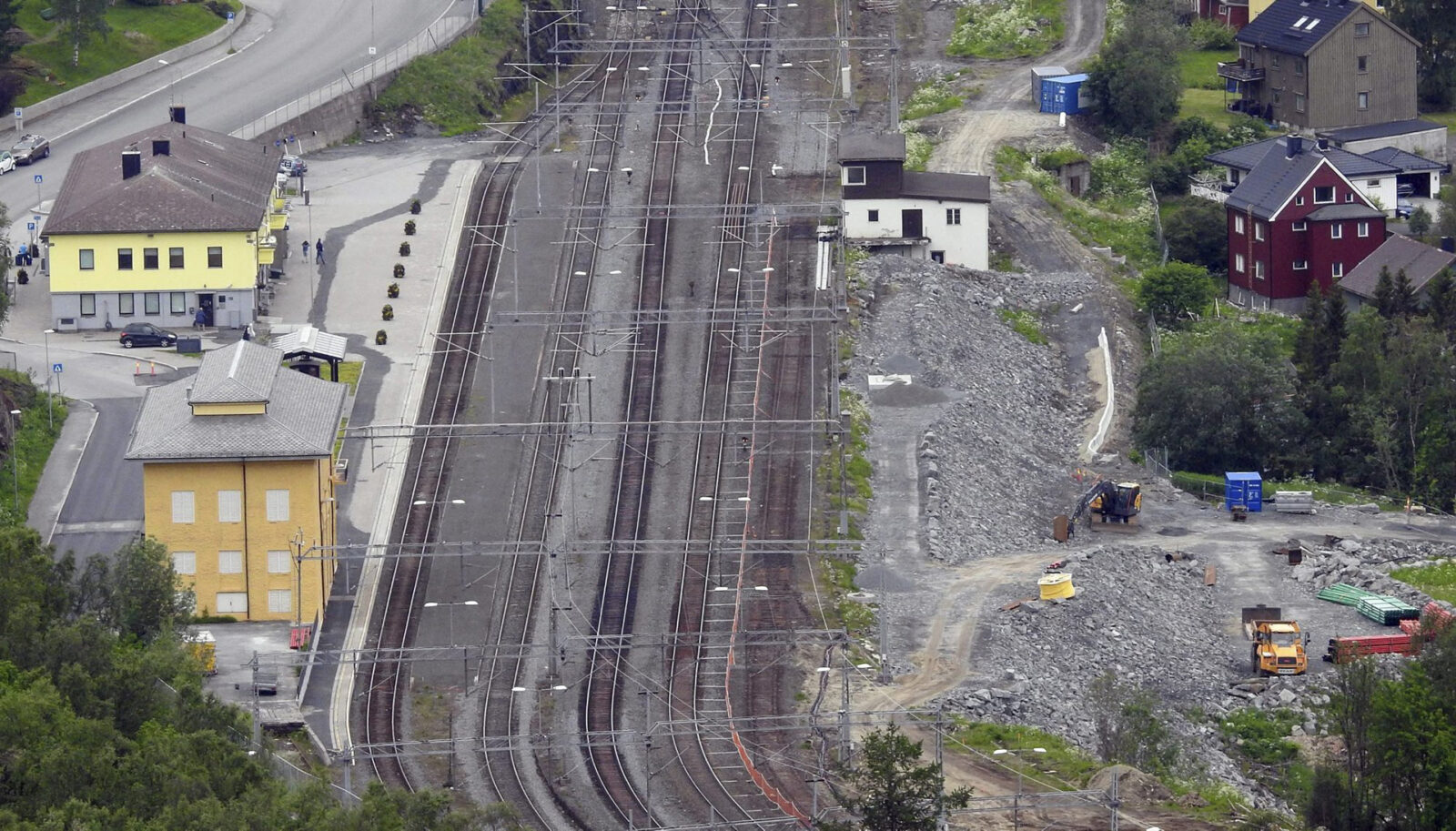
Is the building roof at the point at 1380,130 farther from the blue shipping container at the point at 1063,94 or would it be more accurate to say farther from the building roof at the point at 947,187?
the building roof at the point at 947,187

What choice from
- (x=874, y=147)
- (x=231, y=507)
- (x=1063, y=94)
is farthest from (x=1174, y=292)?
(x=231, y=507)

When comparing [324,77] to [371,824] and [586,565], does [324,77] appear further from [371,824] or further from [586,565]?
[371,824]

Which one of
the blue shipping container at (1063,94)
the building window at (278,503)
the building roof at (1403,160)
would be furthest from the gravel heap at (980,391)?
the building window at (278,503)

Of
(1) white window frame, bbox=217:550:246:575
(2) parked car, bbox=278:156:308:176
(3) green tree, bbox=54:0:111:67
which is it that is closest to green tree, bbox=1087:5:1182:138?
(2) parked car, bbox=278:156:308:176

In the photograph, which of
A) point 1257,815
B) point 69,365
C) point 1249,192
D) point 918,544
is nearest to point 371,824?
point 1257,815

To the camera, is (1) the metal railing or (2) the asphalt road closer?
(2) the asphalt road

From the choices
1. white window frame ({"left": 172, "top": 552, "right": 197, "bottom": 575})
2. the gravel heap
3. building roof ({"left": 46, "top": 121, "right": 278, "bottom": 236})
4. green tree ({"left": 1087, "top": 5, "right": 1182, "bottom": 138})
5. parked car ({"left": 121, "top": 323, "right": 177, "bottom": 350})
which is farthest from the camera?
green tree ({"left": 1087, "top": 5, "right": 1182, "bottom": 138})

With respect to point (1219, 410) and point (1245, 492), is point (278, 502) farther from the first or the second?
point (1219, 410)

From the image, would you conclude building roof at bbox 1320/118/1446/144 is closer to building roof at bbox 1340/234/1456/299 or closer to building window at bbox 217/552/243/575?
building roof at bbox 1340/234/1456/299
